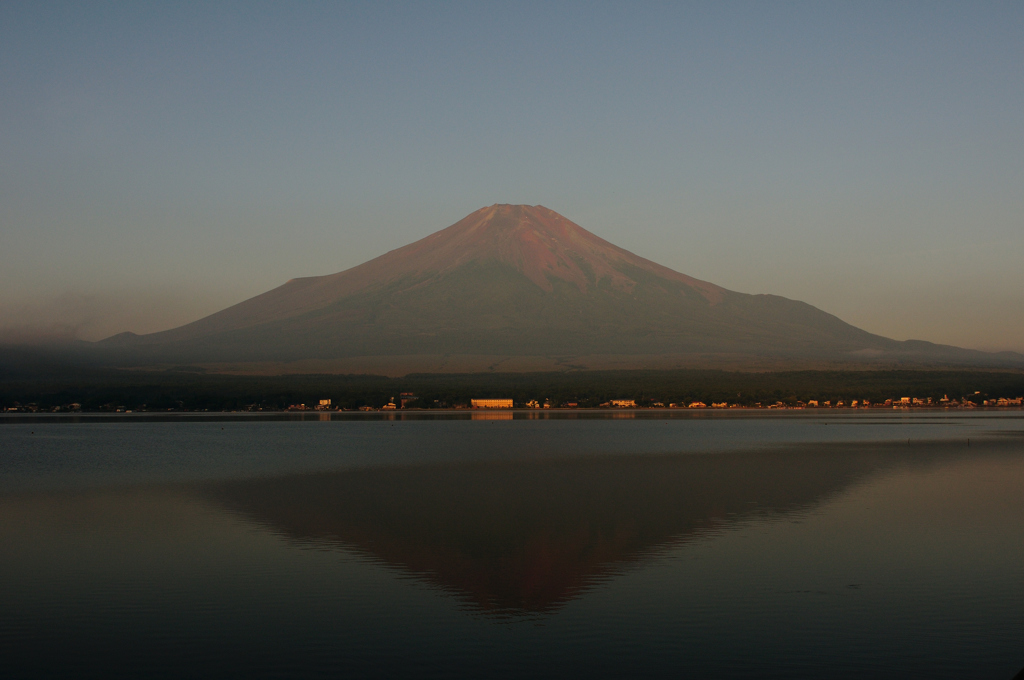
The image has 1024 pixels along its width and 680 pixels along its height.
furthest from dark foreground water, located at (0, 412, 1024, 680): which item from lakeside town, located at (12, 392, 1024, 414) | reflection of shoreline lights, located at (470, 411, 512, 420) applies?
lakeside town, located at (12, 392, 1024, 414)

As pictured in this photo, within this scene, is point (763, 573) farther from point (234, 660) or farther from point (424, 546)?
point (234, 660)

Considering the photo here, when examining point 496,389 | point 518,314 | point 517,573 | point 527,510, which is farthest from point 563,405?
point 517,573

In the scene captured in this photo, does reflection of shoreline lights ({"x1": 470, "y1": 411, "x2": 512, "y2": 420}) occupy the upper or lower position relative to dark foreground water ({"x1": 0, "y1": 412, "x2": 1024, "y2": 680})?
upper

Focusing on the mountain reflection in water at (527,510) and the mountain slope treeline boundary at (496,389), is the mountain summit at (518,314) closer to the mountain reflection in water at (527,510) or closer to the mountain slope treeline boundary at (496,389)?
the mountain slope treeline boundary at (496,389)

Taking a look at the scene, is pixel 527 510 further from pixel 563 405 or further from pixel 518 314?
pixel 518 314

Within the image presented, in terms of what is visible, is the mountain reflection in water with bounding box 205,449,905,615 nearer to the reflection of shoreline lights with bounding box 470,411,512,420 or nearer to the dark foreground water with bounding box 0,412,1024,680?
the dark foreground water with bounding box 0,412,1024,680
